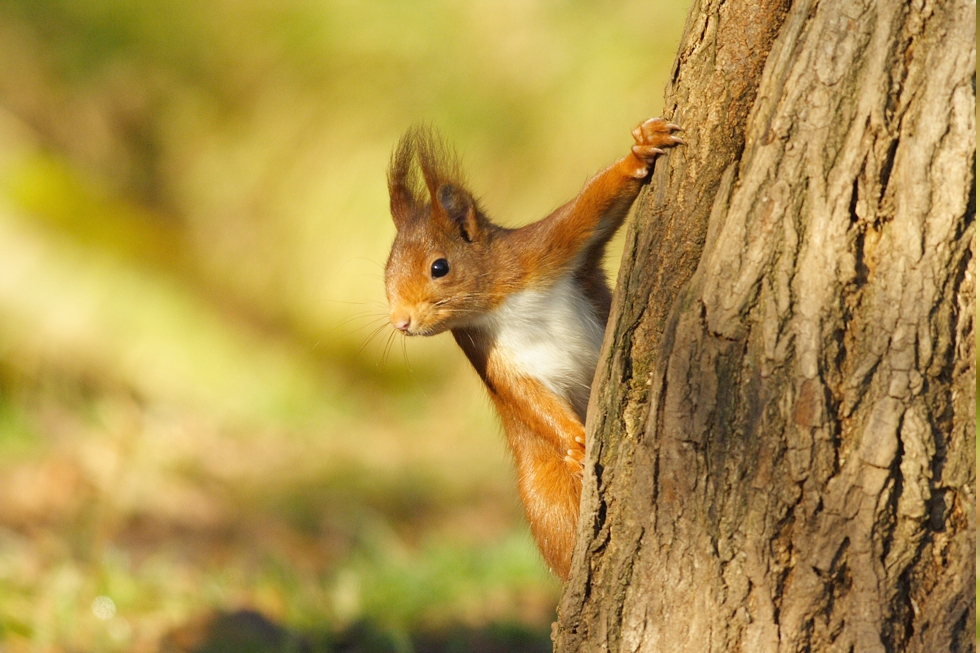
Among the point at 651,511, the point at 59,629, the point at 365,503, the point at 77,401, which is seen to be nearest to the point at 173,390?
A: the point at 77,401

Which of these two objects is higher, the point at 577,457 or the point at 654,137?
the point at 654,137

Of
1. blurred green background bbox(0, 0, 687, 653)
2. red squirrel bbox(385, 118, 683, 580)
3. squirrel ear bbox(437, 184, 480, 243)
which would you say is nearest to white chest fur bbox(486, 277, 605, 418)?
red squirrel bbox(385, 118, 683, 580)

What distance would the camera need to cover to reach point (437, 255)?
8.09 ft

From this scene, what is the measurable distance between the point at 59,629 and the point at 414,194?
1.79 metres

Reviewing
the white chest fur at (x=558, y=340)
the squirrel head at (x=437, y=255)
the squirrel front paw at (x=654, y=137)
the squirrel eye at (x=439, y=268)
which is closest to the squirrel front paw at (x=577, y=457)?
the white chest fur at (x=558, y=340)

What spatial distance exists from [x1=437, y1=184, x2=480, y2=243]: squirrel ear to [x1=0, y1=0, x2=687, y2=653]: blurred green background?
7.26ft

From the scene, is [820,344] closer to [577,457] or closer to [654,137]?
[654,137]

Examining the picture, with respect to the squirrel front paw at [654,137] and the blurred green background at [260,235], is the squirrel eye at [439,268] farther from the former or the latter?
the blurred green background at [260,235]

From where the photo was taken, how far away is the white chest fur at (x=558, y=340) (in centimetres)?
236

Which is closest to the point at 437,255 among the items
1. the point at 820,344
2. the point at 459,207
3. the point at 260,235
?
the point at 459,207

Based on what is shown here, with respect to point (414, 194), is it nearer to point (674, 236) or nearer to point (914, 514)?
point (674, 236)

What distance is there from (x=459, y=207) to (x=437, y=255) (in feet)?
0.51

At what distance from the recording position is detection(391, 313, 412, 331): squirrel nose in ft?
7.93

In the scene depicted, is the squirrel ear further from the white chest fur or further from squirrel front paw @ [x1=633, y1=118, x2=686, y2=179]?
squirrel front paw @ [x1=633, y1=118, x2=686, y2=179]
